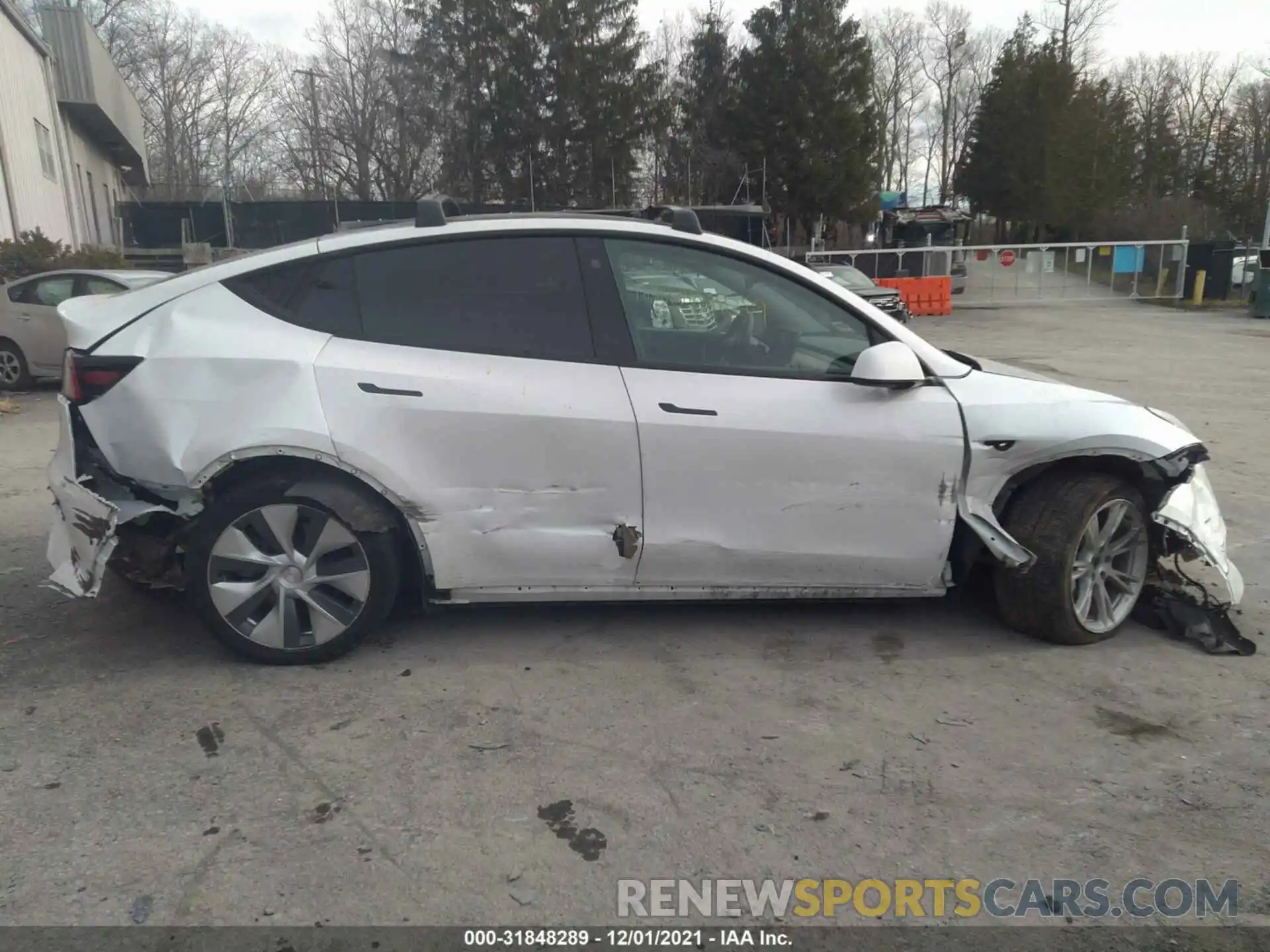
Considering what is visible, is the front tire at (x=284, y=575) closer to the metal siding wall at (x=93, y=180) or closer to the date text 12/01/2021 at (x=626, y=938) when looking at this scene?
the date text 12/01/2021 at (x=626, y=938)

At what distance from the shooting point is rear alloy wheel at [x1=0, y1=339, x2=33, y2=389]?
11.4 metres

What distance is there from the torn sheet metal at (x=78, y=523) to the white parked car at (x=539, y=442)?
0.01 metres

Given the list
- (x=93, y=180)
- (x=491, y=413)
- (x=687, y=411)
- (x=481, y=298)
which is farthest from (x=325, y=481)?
(x=93, y=180)

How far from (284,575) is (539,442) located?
1.13 meters

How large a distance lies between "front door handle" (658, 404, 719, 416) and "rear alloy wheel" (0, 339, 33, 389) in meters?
11.0

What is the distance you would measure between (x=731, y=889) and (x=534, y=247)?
8.33ft

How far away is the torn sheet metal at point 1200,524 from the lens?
400 cm

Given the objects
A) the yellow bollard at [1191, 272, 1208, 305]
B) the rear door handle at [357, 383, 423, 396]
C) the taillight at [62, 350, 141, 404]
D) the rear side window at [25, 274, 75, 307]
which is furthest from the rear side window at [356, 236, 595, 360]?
the yellow bollard at [1191, 272, 1208, 305]

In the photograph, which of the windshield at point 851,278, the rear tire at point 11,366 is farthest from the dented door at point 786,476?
the windshield at point 851,278

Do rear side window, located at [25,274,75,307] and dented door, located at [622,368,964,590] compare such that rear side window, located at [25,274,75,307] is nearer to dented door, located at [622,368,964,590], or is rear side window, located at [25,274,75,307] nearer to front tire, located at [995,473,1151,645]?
dented door, located at [622,368,964,590]

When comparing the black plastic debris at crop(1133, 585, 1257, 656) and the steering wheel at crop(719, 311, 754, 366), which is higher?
the steering wheel at crop(719, 311, 754, 366)

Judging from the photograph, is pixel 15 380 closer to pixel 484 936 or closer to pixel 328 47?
pixel 484 936

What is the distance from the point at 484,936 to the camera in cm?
234

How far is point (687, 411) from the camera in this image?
3.64m
